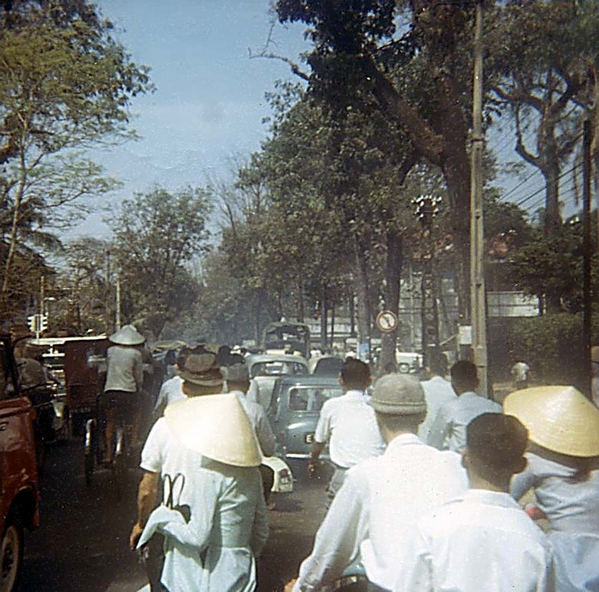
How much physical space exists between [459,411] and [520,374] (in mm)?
2986

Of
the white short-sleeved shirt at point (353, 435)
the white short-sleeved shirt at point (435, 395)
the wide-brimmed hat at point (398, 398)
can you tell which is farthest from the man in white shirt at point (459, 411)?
the wide-brimmed hat at point (398, 398)

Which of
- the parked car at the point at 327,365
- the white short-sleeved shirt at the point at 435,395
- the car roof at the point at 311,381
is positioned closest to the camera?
the white short-sleeved shirt at the point at 435,395

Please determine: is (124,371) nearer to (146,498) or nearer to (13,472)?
(13,472)

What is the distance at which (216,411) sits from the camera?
3.64 meters

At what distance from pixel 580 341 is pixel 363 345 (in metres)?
13.2

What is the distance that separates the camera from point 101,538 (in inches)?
295

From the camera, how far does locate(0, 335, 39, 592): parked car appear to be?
5.20 m

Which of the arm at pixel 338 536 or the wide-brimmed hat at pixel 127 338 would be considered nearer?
the arm at pixel 338 536

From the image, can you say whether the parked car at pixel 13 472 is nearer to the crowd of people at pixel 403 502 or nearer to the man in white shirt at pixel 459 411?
the crowd of people at pixel 403 502

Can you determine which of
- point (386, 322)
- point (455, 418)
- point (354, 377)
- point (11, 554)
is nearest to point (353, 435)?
point (354, 377)

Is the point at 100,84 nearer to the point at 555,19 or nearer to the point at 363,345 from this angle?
the point at 555,19

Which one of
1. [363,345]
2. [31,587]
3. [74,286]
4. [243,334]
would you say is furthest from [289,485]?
[243,334]

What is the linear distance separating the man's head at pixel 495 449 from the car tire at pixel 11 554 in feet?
11.6

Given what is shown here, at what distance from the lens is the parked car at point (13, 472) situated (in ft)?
17.1
